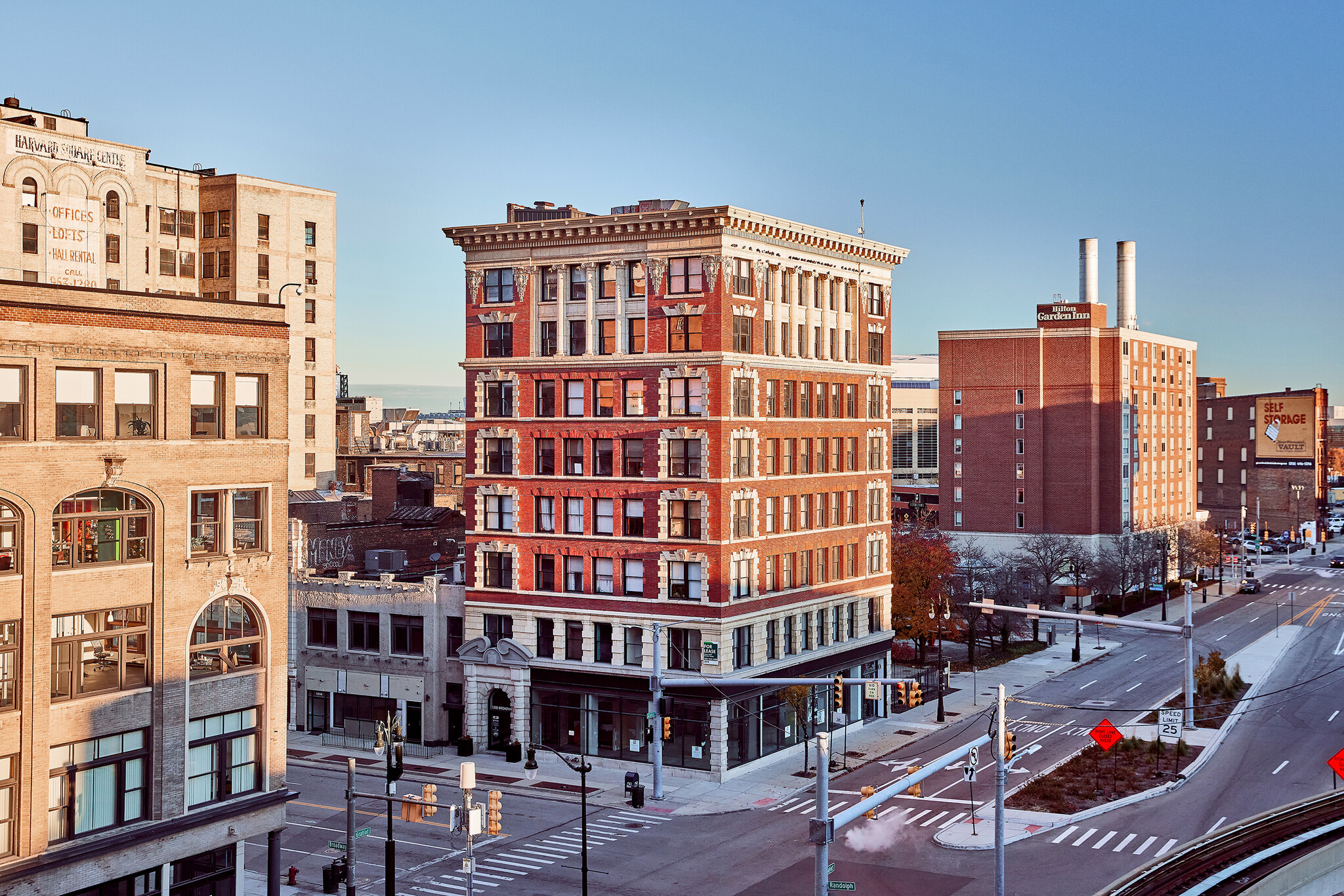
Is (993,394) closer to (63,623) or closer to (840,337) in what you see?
(840,337)

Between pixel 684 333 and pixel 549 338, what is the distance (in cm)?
744

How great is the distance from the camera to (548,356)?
224ft

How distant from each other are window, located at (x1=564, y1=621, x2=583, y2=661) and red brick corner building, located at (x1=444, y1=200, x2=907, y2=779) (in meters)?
0.16

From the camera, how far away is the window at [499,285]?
2741 inches

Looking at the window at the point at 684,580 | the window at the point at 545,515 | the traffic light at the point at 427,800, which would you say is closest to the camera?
the traffic light at the point at 427,800

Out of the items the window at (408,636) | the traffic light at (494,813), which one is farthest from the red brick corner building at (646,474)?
the traffic light at (494,813)


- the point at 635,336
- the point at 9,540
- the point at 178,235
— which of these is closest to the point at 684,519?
the point at 635,336

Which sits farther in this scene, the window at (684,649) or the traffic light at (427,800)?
the window at (684,649)

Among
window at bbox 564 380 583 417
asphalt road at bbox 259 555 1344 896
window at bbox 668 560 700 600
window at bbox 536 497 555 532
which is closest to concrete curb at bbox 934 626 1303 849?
asphalt road at bbox 259 555 1344 896

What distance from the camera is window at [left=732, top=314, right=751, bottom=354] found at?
214ft

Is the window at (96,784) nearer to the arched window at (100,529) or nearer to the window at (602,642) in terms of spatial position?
the arched window at (100,529)

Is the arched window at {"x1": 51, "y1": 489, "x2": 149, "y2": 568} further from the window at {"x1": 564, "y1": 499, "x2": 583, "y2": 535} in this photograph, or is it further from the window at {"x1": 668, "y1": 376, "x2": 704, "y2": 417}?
the window at {"x1": 668, "y1": 376, "x2": 704, "y2": 417}

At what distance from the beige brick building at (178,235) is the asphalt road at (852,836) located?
1963cm

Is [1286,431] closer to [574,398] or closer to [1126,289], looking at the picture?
[1126,289]
